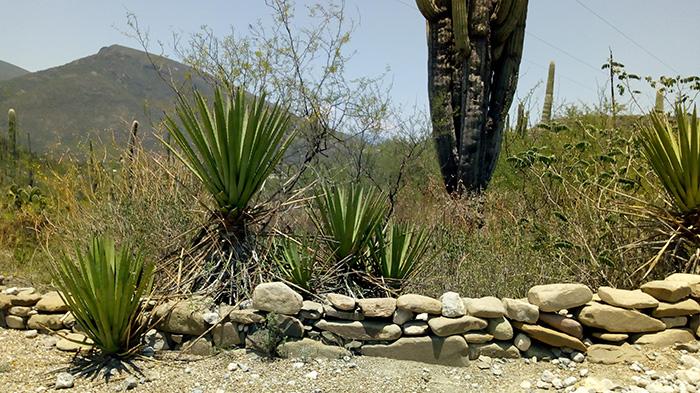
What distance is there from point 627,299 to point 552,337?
645 mm

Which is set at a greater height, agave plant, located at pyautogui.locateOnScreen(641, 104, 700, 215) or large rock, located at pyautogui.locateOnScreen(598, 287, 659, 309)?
agave plant, located at pyautogui.locateOnScreen(641, 104, 700, 215)

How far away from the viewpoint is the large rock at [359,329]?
3.87m

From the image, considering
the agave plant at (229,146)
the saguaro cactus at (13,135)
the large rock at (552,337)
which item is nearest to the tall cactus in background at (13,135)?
the saguaro cactus at (13,135)

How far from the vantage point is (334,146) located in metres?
8.05

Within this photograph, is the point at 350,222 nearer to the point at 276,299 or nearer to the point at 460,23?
the point at 276,299

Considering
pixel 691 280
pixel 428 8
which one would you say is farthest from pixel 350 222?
pixel 428 8

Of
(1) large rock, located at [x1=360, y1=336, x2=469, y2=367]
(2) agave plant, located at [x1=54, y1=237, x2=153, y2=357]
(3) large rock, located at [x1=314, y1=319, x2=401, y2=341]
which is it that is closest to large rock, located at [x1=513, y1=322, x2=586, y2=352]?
(1) large rock, located at [x1=360, y1=336, x2=469, y2=367]

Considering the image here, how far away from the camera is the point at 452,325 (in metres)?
3.82

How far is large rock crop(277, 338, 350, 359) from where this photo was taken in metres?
3.81

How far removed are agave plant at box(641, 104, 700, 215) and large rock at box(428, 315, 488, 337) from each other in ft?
7.56

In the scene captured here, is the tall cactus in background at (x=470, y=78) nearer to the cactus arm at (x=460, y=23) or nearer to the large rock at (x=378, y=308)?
the cactus arm at (x=460, y=23)

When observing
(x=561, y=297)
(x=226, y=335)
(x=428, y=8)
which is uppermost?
(x=428, y=8)

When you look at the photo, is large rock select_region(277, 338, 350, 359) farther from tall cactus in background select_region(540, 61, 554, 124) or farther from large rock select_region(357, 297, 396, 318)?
tall cactus in background select_region(540, 61, 554, 124)

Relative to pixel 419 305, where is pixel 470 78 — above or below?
above
